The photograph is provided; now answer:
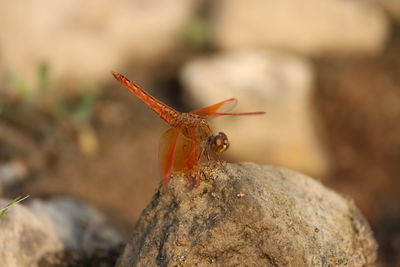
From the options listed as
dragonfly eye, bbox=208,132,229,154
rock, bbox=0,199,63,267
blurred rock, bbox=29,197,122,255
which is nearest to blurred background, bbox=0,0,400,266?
blurred rock, bbox=29,197,122,255

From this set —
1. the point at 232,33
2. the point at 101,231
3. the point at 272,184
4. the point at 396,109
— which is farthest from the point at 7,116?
the point at 396,109

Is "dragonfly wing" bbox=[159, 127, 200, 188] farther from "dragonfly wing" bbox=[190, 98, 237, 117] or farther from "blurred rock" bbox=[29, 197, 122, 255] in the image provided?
"blurred rock" bbox=[29, 197, 122, 255]

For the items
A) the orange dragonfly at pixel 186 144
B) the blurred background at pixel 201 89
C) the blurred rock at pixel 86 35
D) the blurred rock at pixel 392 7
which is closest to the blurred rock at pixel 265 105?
the blurred background at pixel 201 89

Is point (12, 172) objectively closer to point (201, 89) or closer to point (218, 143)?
point (201, 89)

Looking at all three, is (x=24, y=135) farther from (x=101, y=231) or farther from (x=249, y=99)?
(x=249, y=99)

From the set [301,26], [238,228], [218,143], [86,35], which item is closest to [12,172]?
[86,35]

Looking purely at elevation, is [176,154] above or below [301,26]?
below
